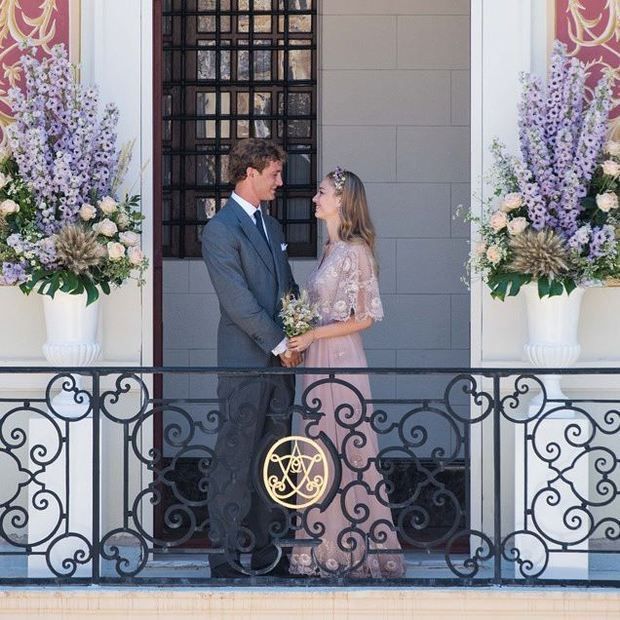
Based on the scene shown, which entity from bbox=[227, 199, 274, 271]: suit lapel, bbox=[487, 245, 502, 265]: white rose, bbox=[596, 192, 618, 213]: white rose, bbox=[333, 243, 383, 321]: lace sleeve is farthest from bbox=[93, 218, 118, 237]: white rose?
bbox=[596, 192, 618, 213]: white rose

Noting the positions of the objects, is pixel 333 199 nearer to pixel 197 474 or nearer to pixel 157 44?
pixel 157 44

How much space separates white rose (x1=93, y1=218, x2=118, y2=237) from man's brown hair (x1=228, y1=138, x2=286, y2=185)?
1.95 ft

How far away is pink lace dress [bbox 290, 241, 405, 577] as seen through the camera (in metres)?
6.56

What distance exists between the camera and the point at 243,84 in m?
9.45

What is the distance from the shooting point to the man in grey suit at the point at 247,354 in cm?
641

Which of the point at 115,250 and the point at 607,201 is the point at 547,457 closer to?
the point at 607,201

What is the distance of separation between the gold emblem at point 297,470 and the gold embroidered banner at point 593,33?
6.60ft

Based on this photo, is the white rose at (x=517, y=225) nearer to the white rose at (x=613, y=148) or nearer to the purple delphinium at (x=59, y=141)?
the white rose at (x=613, y=148)

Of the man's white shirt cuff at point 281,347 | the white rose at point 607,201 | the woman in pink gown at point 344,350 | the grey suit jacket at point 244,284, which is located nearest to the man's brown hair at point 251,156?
the grey suit jacket at point 244,284

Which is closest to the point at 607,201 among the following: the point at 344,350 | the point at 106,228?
the point at 344,350

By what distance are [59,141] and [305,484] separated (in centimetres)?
185

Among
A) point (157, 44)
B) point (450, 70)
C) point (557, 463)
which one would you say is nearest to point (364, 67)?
point (450, 70)

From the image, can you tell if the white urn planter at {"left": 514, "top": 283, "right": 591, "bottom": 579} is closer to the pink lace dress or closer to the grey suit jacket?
the pink lace dress

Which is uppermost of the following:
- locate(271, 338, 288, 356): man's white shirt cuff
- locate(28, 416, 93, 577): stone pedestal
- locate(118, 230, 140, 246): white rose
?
locate(118, 230, 140, 246): white rose
